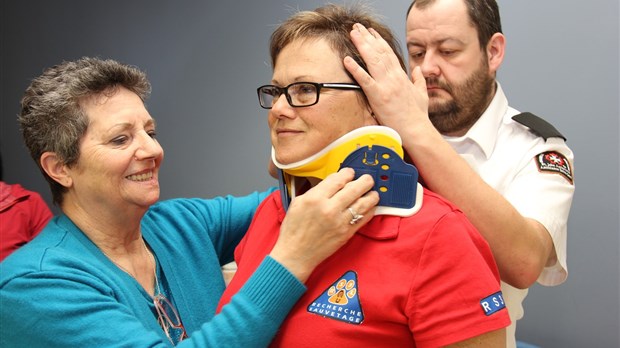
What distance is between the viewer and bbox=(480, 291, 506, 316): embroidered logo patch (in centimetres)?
106

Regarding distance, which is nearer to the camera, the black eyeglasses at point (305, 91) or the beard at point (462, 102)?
the black eyeglasses at point (305, 91)

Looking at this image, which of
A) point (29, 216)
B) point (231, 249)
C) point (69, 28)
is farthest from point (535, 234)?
point (69, 28)

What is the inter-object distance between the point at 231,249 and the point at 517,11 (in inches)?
51.3

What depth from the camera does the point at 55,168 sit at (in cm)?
152

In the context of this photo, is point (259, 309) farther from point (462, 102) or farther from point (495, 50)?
point (495, 50)

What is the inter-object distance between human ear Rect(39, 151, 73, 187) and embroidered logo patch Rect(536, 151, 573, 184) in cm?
115

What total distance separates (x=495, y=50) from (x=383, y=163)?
0.67 m

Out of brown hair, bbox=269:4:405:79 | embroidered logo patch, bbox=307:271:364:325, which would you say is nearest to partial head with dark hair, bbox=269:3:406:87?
brown hair, bbox=269:4:405:79

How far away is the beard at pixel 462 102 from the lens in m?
1.56

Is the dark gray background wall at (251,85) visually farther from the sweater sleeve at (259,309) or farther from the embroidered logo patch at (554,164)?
the sweater sleeve at (259,309)

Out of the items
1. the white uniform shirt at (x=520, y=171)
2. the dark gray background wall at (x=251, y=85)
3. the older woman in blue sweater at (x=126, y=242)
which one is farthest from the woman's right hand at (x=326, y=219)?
the dark gray background wall at (x=251, y=85)

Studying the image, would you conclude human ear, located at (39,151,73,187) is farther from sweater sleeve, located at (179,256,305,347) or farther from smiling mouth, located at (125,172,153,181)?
sweater sleeve, located at (179,256,305,347)

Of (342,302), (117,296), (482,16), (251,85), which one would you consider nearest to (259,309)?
(342,302)

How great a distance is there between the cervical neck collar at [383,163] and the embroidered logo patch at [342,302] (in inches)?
5.7
